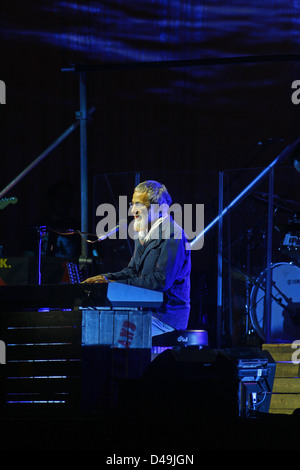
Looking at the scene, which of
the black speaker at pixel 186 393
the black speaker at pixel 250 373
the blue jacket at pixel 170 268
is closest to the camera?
the black speaker at pixel 186 393

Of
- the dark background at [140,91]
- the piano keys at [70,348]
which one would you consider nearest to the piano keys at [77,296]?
the piano keys at [70,348]

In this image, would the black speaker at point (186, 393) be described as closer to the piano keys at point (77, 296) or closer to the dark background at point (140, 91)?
the piano keys at point (77, 296)

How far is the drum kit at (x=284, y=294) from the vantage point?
499 cm

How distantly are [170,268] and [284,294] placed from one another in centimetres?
178

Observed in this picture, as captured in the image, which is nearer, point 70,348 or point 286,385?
point 70,348

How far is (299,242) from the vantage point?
5.04 meters

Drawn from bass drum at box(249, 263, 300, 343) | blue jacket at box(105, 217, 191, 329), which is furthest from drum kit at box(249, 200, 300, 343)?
blue jacket at box(105, 217, 191, 329)

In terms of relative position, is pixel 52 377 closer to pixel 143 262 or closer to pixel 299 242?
pixel 143 262

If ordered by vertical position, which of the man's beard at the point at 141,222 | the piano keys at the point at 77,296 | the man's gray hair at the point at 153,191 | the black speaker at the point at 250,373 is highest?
the man's gray hair at the point at 153,191

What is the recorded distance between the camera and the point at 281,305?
5.01 m

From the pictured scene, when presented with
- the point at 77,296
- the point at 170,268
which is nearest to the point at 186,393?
the point at 77,296

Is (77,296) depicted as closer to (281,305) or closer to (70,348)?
(70,348)
